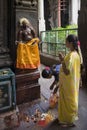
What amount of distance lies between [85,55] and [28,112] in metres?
2.72

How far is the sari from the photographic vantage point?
3.32 meters

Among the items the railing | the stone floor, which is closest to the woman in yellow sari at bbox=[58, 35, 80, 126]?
the stone floor

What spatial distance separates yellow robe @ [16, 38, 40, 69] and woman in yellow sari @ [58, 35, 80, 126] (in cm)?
118

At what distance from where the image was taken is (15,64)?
4.43 metres

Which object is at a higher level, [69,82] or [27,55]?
[27,55]

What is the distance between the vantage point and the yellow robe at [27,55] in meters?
4.37

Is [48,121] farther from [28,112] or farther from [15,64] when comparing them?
[15,64]

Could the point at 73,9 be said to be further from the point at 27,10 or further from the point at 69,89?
the point at 69,89

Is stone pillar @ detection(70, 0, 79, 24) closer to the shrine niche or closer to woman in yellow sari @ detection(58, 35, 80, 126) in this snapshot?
the shrine niche

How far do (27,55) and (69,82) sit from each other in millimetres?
1351

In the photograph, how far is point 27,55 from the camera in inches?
174

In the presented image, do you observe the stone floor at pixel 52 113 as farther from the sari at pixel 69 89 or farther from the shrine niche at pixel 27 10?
the shrine niche at pixel 27 10

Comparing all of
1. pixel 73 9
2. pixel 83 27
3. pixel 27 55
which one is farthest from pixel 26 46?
pixel 73 9

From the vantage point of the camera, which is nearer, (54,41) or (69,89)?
(69,89)
